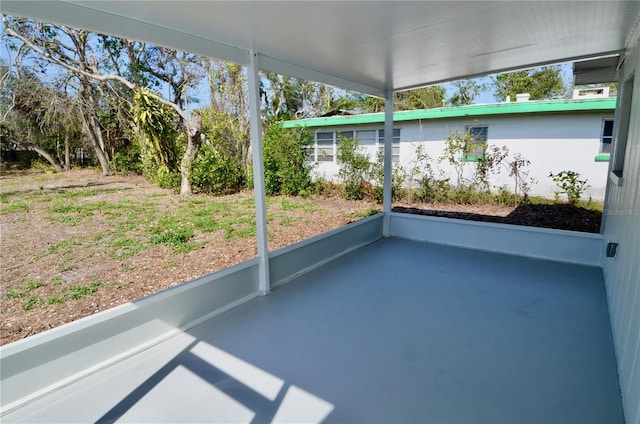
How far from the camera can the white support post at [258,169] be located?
2.90 metres

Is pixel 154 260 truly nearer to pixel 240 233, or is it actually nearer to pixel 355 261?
pixel 240 233

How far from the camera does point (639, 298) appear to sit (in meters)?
1.62

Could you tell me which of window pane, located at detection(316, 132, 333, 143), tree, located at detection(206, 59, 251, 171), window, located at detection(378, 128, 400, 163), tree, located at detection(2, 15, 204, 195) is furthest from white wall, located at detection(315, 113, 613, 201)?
tree, located at detection(2, 15, 204, 195)

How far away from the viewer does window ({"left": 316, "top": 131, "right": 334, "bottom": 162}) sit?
33.0ft

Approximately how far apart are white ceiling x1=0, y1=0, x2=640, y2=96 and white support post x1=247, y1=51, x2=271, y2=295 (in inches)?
7.1

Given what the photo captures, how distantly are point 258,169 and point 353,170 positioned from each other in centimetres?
505

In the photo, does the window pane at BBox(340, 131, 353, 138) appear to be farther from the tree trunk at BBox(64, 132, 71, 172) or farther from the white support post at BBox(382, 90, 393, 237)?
the tree trunk at BBox(64, 132, 71, 172)

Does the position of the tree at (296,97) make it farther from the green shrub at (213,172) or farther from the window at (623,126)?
the window at (623,126)

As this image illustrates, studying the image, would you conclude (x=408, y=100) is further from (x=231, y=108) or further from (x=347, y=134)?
(x=231, y=108)

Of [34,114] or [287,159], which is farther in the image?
[34,114]

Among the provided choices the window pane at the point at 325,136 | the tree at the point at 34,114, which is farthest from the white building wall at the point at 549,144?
the tree at the point at 34,114

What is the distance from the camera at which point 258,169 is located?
302cm

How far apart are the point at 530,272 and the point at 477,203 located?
3560mm

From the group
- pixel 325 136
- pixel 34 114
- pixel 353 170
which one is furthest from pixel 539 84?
pixel 34 114
